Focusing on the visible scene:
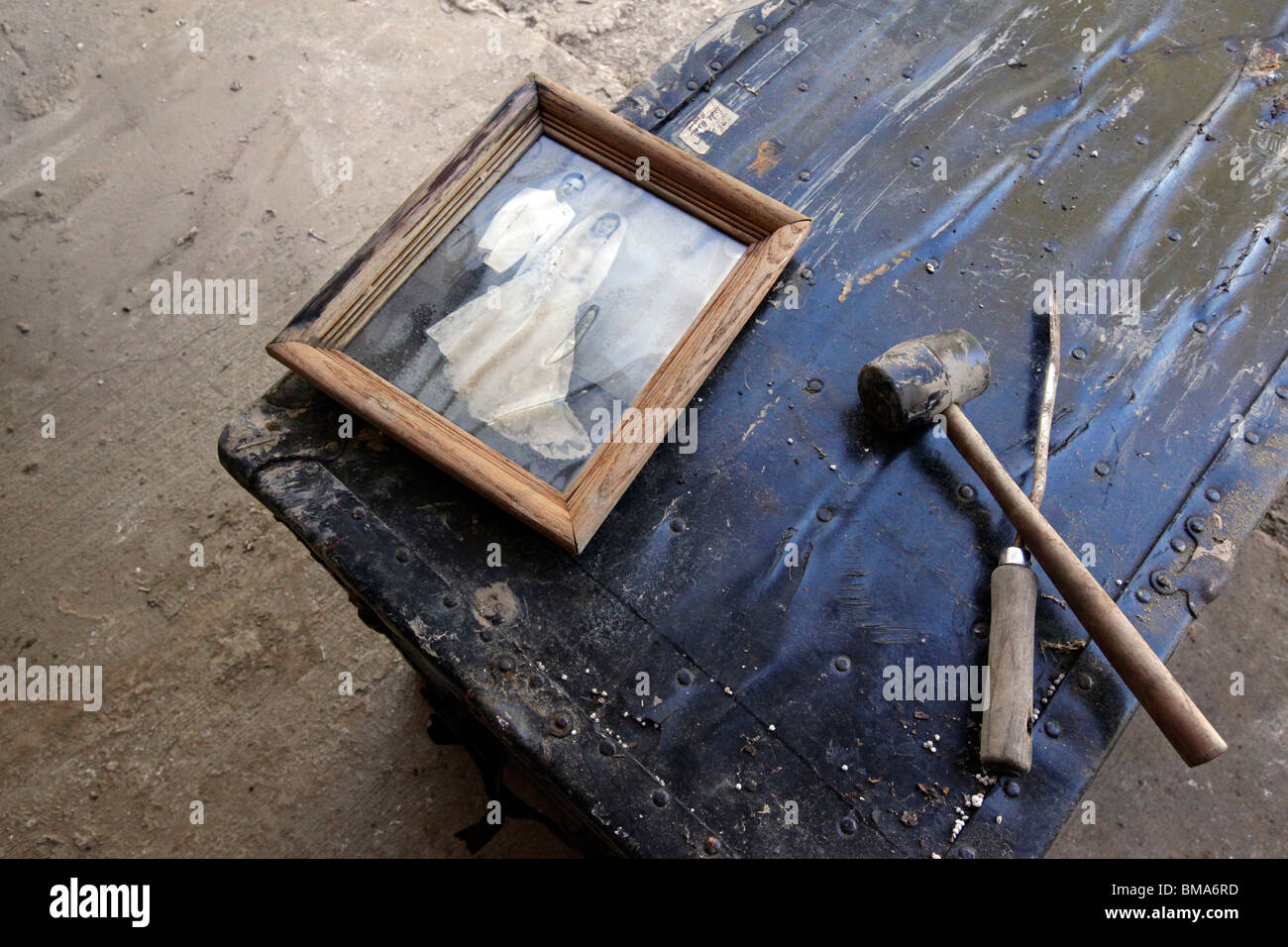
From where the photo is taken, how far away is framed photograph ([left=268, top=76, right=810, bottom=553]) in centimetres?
200

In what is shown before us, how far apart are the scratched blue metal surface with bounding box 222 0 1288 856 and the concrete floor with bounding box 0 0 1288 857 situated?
112 centimetres

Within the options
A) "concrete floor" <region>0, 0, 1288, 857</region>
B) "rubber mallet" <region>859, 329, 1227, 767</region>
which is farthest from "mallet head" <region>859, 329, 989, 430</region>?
"concrete floor" <region>0, 0, 1288, 857</region>

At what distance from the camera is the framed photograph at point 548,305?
1996mm

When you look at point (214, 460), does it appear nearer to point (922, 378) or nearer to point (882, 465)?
point (882, 465)

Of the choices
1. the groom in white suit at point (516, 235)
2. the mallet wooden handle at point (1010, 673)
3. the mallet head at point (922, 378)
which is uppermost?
the groom in white suit at point (516, 235)

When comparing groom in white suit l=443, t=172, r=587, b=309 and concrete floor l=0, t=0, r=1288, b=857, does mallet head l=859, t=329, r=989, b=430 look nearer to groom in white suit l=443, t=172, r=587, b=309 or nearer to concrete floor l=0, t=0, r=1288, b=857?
groom in white suit l=443, t=172, r=587, b=309

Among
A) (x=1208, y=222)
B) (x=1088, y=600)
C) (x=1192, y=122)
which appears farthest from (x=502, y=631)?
(x=1192, y=122)

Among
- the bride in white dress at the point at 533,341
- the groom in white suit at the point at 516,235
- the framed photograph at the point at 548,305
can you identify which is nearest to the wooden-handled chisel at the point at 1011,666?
the framed photograph at the point at 548,305

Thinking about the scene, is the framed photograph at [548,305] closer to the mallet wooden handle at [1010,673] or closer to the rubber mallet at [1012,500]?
the rubber mallet at [1012,500]

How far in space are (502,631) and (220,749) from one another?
56.9 inches

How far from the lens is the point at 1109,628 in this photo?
1816 millimetres

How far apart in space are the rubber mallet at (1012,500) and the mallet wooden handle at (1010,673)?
7 centimetres

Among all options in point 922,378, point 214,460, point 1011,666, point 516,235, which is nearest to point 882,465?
point 922,378
